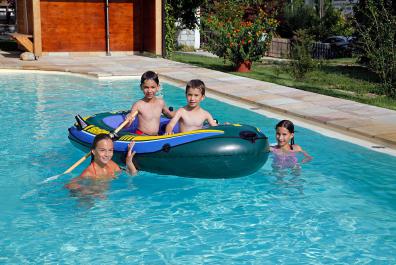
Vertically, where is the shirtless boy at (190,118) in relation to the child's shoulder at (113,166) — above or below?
above

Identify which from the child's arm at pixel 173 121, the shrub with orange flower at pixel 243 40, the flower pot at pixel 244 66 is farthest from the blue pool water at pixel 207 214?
the flower pot at pixel 244 66

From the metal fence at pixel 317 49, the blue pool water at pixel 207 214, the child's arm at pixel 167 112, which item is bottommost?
the blue pool water at pixel 207 214

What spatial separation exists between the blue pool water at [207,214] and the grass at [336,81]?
411 cm

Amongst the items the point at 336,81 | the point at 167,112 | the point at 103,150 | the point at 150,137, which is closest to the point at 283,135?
the point at 167,112

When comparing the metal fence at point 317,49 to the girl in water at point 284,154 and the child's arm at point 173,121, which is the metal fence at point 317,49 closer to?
the girl in water at point 284,154

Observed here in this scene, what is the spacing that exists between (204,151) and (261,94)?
6.72 m

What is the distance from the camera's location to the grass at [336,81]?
40.4ft

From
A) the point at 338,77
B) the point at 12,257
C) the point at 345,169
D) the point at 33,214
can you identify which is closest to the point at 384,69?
the point at 338,77

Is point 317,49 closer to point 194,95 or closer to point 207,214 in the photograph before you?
point 194,95

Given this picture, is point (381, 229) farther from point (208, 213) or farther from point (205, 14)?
point (205, 14)

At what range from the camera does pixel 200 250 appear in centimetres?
490

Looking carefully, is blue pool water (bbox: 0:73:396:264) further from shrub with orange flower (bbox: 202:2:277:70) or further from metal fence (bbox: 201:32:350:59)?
metal fence (bbox: 201:32:350:59)

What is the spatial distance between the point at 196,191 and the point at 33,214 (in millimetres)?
1942

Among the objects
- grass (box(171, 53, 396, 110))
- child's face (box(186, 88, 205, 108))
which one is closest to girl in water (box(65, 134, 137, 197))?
child's face (box(186, 88, 205, 108))
